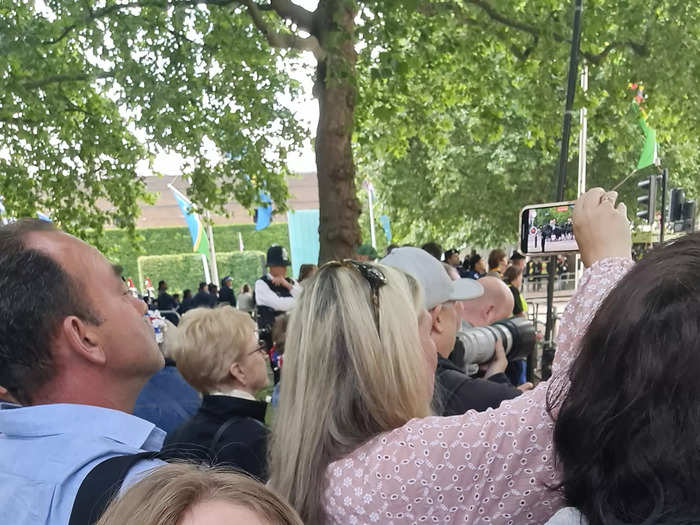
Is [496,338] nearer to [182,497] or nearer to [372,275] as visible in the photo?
[372,275]

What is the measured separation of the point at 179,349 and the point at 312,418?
3.95 ft

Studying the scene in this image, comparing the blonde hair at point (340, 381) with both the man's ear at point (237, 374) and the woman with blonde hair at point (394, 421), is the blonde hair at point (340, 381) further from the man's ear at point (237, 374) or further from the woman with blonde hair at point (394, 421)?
the man's ear at point (237, 374)

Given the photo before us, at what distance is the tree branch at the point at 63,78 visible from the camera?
25.1ft

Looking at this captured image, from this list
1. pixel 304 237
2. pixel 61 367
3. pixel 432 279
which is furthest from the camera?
pixel 304 237

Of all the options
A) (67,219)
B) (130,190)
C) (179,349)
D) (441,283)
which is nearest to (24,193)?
(67,219)

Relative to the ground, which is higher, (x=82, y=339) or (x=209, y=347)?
(x=82, y=339)

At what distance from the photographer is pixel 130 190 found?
10.3 m

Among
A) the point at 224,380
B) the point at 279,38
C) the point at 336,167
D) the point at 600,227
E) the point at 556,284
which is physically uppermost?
the point at 279,38

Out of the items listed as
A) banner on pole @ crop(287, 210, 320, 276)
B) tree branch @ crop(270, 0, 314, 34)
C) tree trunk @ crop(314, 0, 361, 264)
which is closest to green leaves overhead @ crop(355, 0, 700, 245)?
tree trunk @ crop(314, 0, 361, 264)

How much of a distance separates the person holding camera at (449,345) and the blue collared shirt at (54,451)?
84cm

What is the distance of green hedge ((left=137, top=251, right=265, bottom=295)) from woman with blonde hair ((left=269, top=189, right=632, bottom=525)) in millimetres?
33349

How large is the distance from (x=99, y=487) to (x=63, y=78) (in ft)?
25.8

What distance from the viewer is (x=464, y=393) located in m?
1.94

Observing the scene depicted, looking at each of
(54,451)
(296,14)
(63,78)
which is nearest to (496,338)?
(54,451)
